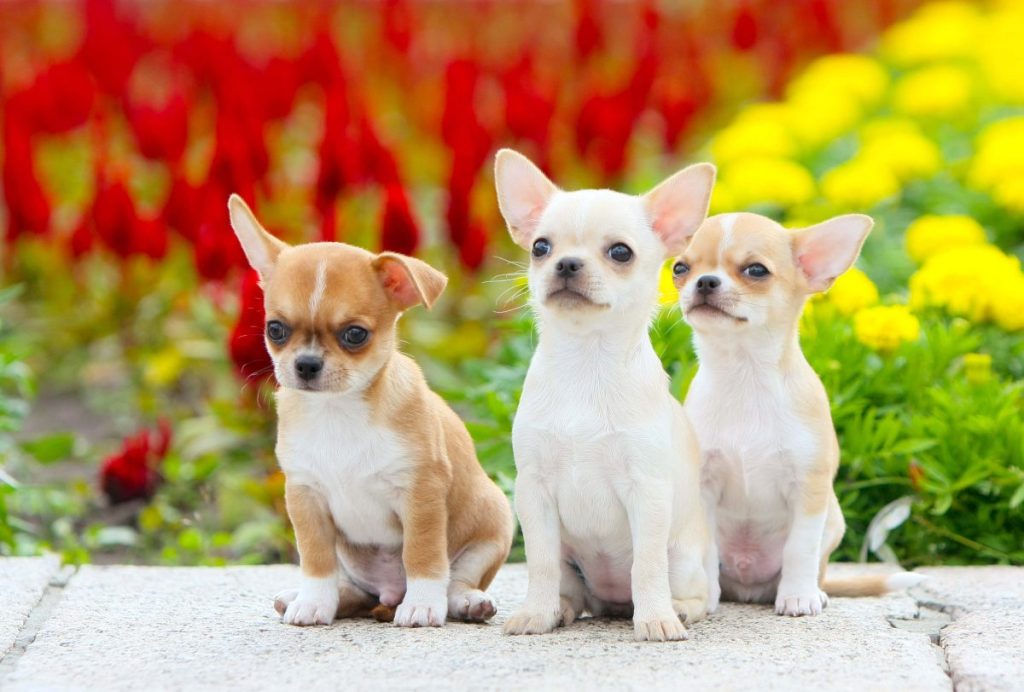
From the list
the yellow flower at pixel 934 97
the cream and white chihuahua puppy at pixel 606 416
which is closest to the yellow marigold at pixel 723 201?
the yellow flower at pixel 934 97

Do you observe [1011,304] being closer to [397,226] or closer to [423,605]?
[397,226]

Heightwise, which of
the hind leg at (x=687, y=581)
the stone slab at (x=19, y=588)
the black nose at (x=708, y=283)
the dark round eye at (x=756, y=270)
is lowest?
the stone slab at (x=19, y=588)

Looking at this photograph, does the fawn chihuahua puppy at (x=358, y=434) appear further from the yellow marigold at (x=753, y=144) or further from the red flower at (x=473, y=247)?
the yellow marigold at (x=753, y=144)

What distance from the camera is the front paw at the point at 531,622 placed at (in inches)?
159

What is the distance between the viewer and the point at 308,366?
3.92m

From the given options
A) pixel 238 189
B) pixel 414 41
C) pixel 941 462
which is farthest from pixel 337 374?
pixel 414 41

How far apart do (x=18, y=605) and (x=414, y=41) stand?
755 centimetres

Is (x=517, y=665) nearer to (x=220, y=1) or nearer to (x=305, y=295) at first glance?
(x=305, y=295)

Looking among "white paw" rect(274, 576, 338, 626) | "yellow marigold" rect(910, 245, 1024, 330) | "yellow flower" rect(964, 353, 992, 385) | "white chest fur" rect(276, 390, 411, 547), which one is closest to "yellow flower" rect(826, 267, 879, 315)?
"yellow marigold" rect(910, 245, 1024, 330)

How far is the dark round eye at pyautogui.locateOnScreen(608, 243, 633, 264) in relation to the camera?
392cm

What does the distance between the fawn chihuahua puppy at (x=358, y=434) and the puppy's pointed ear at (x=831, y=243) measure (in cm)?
98

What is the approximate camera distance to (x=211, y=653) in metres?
3.94

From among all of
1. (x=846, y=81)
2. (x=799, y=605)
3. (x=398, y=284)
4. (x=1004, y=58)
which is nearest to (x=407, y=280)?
(x=398, y=284)

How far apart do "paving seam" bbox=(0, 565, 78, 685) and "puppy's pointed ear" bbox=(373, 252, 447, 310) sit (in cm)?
126
